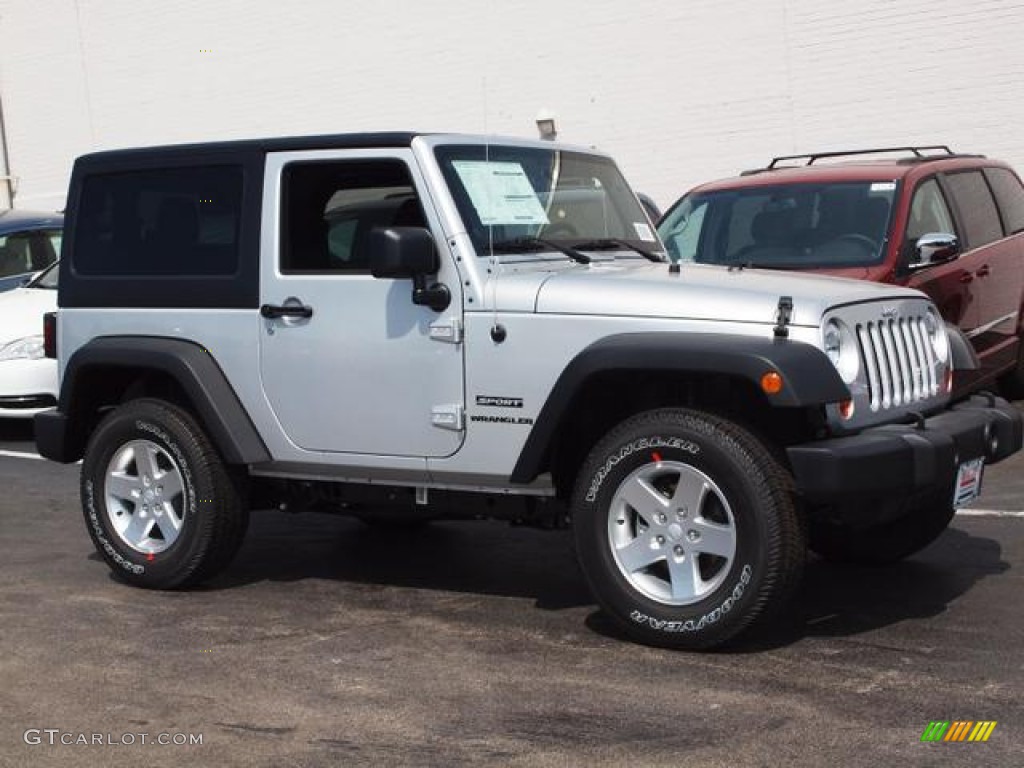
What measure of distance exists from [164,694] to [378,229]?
1.88m

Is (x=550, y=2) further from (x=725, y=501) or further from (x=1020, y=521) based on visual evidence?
(x=725, y=501)

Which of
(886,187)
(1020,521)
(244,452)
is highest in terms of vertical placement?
(886,187)

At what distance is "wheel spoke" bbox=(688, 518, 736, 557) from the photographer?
18.6ft

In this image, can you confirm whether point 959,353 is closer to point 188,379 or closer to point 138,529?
point 188,379

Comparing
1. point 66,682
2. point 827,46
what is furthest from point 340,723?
point 827,46

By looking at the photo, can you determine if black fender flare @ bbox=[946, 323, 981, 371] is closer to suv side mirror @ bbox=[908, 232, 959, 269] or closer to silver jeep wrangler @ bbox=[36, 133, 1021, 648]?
silver jeep wrangler @ bbox=[36, 133, 1021, 648]

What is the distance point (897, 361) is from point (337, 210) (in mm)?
2314

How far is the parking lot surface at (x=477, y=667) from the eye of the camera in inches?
189

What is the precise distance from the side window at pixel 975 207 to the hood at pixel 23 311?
626cm

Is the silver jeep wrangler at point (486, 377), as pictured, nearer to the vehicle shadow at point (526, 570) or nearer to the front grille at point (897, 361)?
the front grille at point (897, 361)

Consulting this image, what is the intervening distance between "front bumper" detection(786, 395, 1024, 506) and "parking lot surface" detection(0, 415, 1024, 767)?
58cm

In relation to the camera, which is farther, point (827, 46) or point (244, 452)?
point (827, 46)

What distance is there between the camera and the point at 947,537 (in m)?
7.69

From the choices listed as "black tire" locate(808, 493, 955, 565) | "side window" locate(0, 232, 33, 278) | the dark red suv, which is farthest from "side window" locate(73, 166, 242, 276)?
"side window" locate(0, 232, 33, 278)
